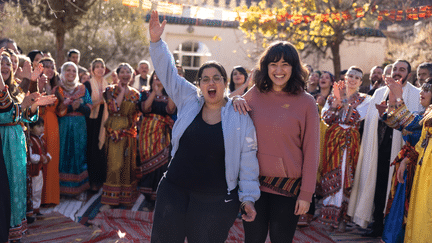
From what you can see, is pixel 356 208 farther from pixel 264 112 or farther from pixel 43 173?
pixel 43 173

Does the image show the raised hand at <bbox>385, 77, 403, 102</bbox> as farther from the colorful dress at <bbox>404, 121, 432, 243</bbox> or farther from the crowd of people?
the colorful dress at <bbox>404, 121, 432, 243</bbox>

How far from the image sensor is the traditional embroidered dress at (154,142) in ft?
18.7

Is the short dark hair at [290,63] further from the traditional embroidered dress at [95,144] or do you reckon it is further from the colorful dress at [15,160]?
the traditional embroidered dress at [95,144]

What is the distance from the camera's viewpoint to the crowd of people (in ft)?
9.14

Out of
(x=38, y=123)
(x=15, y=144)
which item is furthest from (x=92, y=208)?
(x=15, y=144)

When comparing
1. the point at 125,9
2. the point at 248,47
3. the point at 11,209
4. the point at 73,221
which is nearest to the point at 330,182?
the point at 73,221

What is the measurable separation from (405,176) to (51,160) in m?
4.05

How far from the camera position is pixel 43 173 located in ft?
17.6

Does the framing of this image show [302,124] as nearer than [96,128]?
Yes

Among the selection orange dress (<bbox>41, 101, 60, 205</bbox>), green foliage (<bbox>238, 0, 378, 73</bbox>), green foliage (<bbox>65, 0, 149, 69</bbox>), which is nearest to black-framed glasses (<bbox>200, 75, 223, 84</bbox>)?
orange dress (<bbox>41, 101, 60, 205</bbox>)

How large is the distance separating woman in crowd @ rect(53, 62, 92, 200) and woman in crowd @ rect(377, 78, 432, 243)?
12.7 feet

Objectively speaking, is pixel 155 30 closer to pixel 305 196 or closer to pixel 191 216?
pixel 191 216

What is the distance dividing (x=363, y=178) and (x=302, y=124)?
249 cm

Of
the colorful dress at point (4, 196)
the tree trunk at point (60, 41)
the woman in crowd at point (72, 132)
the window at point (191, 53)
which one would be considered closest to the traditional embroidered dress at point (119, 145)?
the woman in crowd at point (72, 132)
